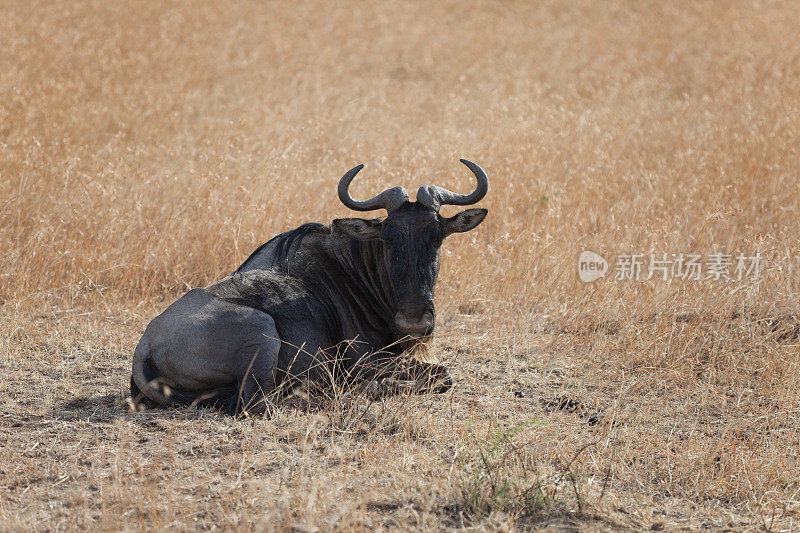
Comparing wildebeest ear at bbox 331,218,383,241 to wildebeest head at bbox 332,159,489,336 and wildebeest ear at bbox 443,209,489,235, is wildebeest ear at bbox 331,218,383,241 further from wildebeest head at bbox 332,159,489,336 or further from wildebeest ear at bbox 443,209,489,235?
wildebeest ear at bbox 443,209,489,235

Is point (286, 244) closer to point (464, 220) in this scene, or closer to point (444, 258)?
point (464, 220)

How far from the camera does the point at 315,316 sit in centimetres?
632

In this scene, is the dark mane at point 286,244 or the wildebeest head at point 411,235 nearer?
the wildebeest head at point 411,235

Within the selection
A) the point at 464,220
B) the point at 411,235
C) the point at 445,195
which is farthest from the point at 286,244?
the point at 464,220

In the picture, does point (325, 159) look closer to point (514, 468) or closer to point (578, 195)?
point (578, 195)

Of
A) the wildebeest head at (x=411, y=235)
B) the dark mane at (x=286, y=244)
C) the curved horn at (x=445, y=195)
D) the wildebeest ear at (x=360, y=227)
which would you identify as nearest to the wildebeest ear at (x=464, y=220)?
the wildebeest head at (x=411, y=235)

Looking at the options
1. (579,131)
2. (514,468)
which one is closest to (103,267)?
(514,468)

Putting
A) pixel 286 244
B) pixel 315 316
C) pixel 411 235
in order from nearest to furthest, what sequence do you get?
pixel 411 235, pixel 315 316, pixel 286 244

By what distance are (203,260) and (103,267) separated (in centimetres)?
90

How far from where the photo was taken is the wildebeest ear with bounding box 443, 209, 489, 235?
6195 millimetres

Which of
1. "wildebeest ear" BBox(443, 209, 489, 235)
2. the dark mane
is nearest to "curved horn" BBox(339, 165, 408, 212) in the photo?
"wildebeest ear" BBox(443, 209, 489, 235)

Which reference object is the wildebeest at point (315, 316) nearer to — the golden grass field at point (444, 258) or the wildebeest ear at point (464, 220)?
the wildebeest ear at point (464, 220)

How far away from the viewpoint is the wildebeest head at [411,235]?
19.4ft

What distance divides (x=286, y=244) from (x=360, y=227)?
0.68 m
